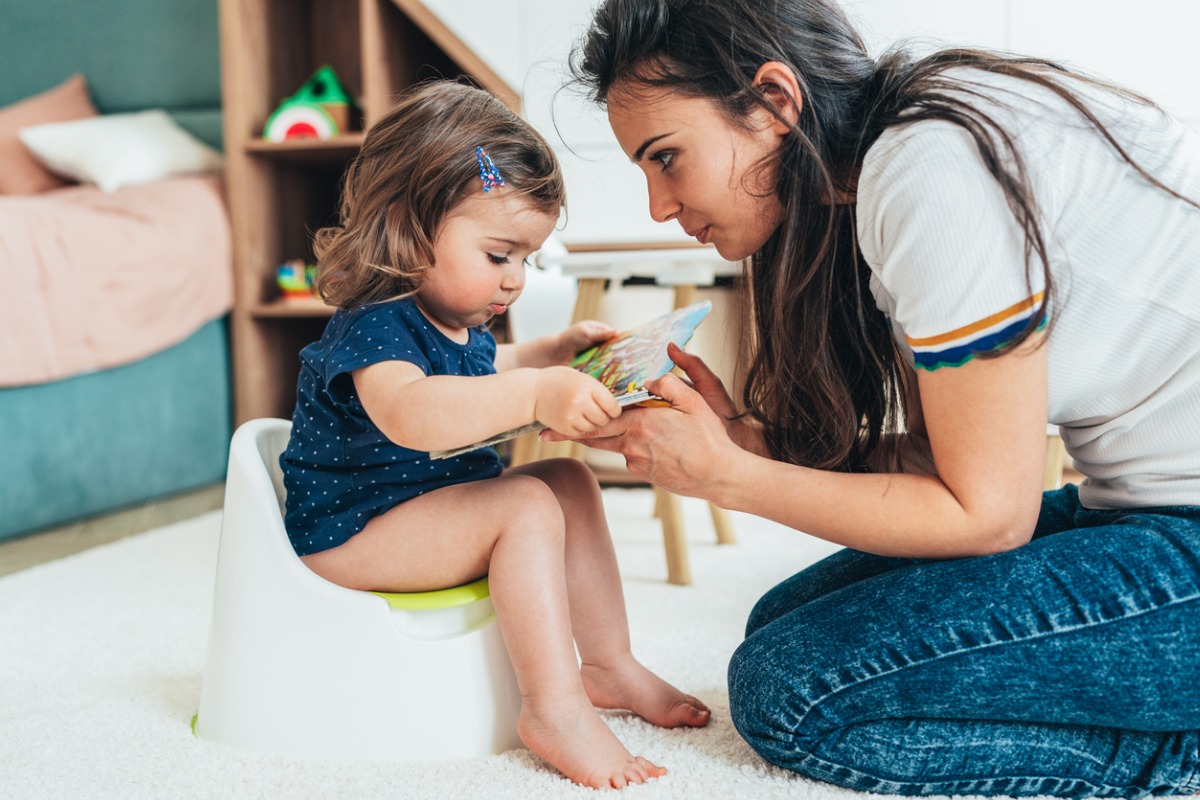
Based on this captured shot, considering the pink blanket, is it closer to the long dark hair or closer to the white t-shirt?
the long dark hair

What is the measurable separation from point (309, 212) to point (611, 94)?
1936mm

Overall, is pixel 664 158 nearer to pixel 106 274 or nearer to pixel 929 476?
pixel 929 476

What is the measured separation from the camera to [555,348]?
44.8 inches

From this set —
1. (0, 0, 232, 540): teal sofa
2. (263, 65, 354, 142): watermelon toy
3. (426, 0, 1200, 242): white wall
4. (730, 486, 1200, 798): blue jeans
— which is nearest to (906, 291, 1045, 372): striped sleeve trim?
(730, 486, 1200, 798): blue jeans

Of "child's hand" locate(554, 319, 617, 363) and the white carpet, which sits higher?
"child's hand" locate(554, 319, 617, 363)

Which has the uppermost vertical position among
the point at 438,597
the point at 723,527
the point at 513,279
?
the point at 513,279

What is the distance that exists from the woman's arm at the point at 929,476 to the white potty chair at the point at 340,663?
0.23m

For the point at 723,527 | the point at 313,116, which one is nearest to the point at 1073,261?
the point at 723,527

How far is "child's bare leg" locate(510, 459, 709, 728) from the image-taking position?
3.12ft

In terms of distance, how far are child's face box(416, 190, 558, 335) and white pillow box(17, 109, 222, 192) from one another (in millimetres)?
1680

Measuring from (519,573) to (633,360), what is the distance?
202 mm

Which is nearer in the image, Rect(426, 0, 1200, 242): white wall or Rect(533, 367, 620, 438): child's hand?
Rect(533, 367, 620, 438): child's hand

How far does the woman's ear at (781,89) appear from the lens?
30.7 inches

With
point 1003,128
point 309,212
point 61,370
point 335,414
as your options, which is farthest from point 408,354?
point 309,212
